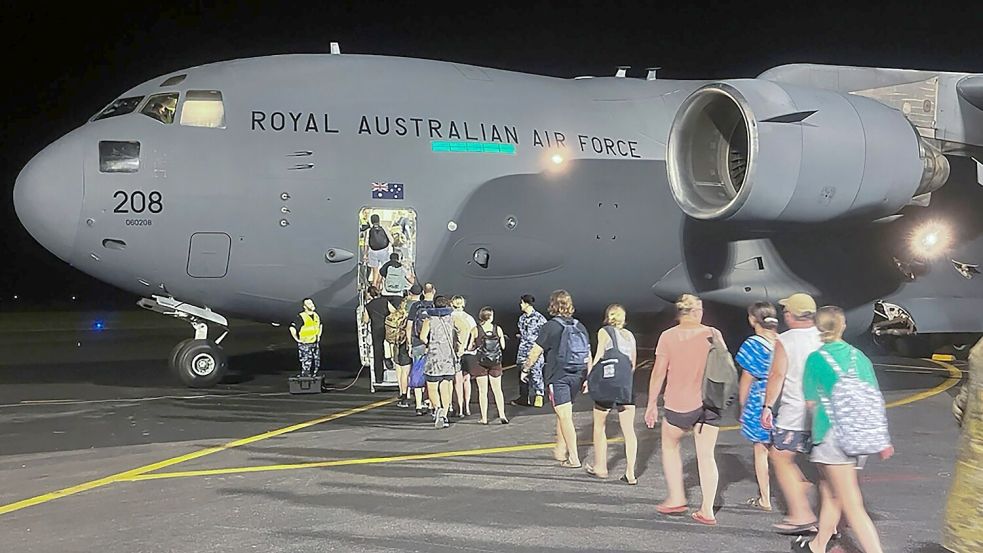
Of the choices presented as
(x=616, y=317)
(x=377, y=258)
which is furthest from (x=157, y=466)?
(x=377, y=258)

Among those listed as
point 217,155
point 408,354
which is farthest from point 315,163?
point 408,354

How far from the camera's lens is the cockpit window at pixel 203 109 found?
11.1 m

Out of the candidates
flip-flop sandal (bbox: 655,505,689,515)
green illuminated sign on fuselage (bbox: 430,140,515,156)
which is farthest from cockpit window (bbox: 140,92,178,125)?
flip-flop sandal (bbox: 655,505,689,515)

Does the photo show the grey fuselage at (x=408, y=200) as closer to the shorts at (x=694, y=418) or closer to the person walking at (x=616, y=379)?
the person walking at (x=616, y=379)

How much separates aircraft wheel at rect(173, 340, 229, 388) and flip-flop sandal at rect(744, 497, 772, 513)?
7747 millimetres

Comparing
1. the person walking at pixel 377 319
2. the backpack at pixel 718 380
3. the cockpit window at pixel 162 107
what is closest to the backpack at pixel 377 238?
the person walking at pixel 377 319

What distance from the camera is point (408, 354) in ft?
34.7

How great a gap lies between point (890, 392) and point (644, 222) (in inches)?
154

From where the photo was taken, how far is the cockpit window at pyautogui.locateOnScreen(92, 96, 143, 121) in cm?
1140

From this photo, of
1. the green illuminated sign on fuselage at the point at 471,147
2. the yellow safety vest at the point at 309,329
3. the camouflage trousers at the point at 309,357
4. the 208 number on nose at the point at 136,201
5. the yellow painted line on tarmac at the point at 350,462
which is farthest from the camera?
the green illuminated sign on fuselage at the point at 471,147

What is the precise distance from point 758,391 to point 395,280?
6238mm

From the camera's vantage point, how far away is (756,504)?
636 centimetres

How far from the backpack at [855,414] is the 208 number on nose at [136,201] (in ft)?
27.3

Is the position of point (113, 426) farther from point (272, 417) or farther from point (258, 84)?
→ point (258, 84)
